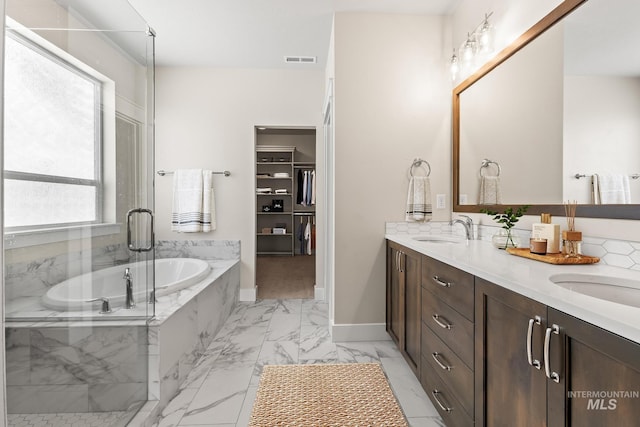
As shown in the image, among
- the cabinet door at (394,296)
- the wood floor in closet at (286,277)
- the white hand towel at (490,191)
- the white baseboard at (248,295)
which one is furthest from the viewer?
the wood floor in closet at (286,277)

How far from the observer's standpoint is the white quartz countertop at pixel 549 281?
61 centimetres

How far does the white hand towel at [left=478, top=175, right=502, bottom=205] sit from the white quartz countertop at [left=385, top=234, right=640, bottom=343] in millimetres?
477

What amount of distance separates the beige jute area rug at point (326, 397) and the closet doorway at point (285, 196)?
134 inches

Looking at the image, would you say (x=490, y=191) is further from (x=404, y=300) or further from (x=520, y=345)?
(x=520, y=345)

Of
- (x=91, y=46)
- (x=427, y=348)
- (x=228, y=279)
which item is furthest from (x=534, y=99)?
(x=228, y=279)

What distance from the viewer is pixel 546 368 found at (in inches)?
30.2

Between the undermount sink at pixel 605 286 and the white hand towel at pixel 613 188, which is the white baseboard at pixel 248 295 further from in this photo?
the white hand towel at pixel 613 188

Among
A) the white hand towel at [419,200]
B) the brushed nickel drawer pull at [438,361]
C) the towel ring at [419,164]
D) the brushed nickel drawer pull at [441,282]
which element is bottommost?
the brushed nickel drawer pull at [438,361]

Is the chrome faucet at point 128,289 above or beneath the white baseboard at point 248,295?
above

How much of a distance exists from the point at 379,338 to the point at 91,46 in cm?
259

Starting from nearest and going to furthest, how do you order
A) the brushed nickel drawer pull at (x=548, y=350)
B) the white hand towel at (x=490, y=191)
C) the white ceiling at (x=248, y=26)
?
Answer: the brushed nickel drawer pull at (x=548, y=350) < the white hand towel at (x=490, y=191) < the white ceiling at (x=248, y=26)

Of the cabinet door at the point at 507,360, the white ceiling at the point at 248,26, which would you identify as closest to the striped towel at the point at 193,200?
the white ceiling at the point at 248,26

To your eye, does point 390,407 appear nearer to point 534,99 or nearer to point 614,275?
point 614,275

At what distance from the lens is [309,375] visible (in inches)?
76.2
